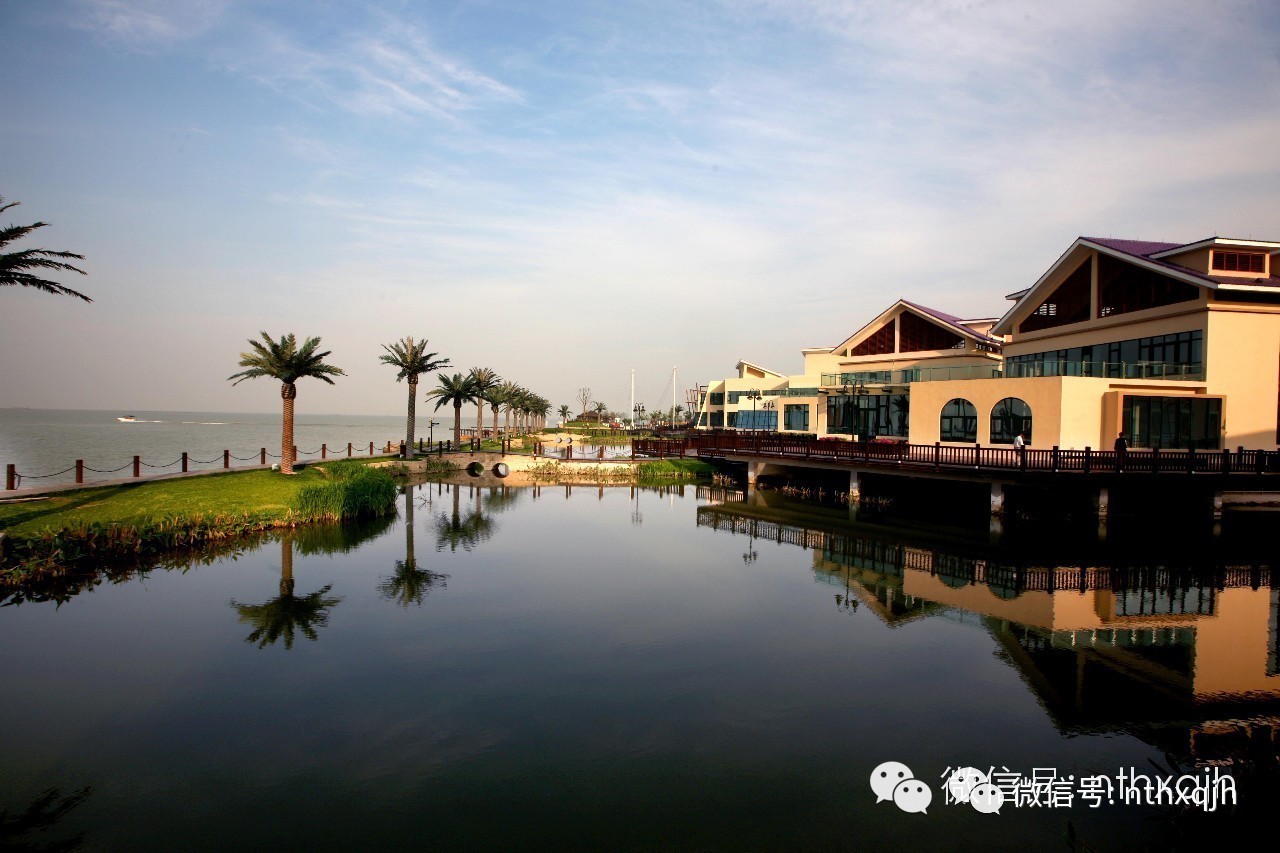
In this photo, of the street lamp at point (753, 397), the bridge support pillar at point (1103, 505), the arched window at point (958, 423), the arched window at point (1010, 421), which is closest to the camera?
the bridge support pillar at point (1103, 505)

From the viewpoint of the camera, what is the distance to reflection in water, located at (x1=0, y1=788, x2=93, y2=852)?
6664 millimetres

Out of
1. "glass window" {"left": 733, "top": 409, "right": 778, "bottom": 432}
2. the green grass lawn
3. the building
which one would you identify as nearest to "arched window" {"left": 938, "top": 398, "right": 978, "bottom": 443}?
the building

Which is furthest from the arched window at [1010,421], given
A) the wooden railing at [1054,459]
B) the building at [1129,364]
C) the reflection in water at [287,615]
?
the reflection in water at [287,615]

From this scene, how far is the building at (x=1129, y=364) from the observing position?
27250mm

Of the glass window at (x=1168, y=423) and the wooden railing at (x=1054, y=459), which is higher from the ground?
the glass window at (x=1168, y=423)

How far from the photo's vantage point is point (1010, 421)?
2969 centimetres

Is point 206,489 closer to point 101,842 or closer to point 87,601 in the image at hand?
point 87,601

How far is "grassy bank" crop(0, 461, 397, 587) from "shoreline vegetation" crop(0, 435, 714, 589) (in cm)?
2

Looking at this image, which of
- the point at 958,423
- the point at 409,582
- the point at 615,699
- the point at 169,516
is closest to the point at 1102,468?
the point at 958,423

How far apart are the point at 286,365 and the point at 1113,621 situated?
31.3m

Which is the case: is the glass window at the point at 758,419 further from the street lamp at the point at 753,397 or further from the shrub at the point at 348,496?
the shrub at the point at 348,496

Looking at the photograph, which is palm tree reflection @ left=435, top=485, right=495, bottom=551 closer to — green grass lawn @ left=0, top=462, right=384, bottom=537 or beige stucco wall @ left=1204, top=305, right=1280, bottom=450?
green grass lawn @ left=0, top=462, right=384, bottom=537

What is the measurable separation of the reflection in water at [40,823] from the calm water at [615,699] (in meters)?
0.13

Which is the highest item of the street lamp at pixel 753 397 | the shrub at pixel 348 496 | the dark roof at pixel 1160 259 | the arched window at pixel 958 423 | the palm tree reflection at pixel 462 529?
the dark roof at pixel 1160 259
